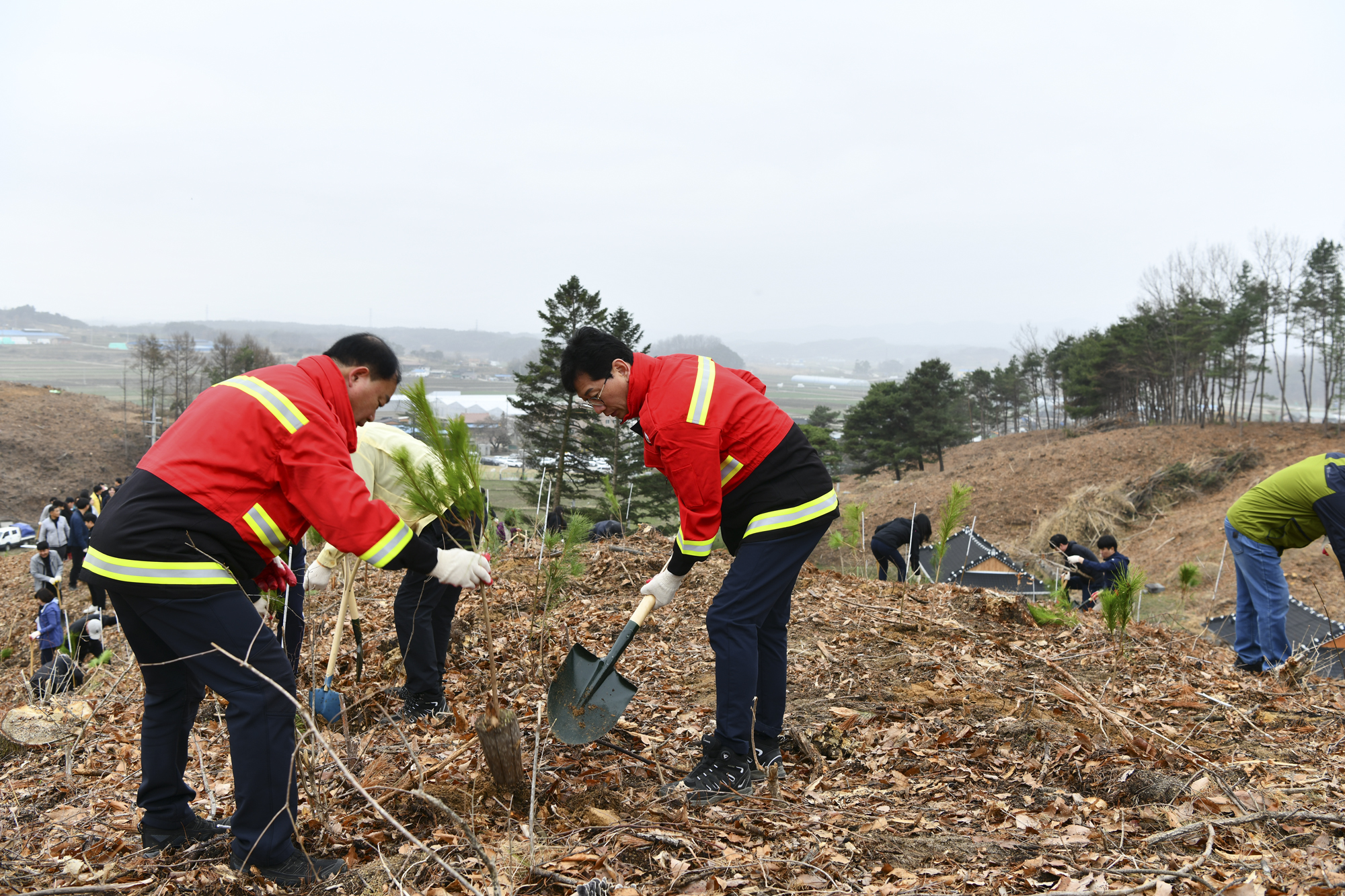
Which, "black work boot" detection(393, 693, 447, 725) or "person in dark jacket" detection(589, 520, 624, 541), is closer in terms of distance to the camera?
"black work boot" detection(393, 693, 447, 725)

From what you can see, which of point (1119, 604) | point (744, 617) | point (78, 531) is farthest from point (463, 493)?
point (78, 531)

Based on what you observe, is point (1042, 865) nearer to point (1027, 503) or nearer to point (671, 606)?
point (671, 606)

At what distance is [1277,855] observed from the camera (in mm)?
2057

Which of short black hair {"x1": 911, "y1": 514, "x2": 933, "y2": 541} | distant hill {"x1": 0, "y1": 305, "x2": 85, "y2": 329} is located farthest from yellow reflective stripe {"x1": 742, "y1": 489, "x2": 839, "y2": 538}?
distant hill {"x1": 0, "y1": 305, "x2": 85, "y2": 329}

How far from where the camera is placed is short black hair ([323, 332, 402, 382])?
2.55m

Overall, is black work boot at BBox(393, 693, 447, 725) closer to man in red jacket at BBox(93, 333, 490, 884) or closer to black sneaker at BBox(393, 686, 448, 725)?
black sneaker at BBox(393, 686, 448, 725)

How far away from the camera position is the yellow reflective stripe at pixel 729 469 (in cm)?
274

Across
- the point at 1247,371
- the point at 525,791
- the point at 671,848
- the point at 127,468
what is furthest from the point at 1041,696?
the point at 127,468

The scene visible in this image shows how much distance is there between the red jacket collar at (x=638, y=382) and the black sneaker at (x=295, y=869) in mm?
1679

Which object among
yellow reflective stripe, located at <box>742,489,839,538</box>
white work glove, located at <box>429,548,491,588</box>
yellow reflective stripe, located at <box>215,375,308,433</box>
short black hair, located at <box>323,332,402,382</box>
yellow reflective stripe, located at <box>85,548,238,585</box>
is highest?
short black hair, located at <box>323,332,402,382</box>

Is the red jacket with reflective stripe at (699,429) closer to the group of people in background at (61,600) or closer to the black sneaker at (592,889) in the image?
the black sneaker at (592,889)

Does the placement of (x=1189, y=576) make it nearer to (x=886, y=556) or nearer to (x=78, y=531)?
(x=886, y=556)

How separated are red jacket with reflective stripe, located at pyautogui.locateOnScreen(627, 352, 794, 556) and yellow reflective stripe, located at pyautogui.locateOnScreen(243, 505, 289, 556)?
1212 mm

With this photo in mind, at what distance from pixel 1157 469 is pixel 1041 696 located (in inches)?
948
